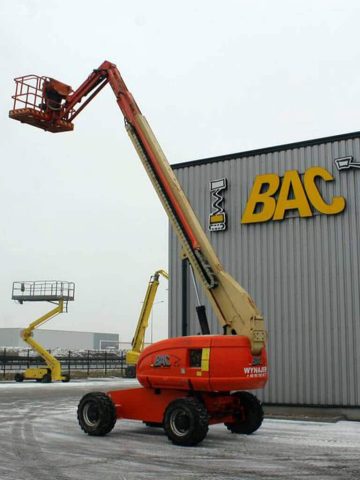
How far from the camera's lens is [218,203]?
20.3 meters

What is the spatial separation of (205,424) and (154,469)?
91.2 inches

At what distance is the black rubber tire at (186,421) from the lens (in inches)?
477

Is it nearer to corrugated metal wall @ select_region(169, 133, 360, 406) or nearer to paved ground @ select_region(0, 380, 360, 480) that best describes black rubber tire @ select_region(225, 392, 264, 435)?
paved ground @ select_region(0, 380, 360, 480)

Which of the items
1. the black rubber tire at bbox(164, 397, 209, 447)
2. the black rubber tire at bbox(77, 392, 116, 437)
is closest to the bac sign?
the black rubber tire at bbox(164, 397, 209, 447)

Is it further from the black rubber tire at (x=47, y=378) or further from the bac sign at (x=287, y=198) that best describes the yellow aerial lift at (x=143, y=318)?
the bac sign at (x=287, y=198)

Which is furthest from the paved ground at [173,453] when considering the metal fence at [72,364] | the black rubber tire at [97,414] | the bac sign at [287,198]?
the metal fence at [72,364]

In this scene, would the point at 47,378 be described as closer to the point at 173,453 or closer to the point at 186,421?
the point at 186,421

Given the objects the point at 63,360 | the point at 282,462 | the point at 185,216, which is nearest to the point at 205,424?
the point at 282,462

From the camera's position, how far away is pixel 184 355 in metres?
13.1

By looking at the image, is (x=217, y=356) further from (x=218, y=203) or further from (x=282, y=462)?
(x=218, y=203)

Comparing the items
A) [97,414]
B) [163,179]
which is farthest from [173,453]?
[163,179]

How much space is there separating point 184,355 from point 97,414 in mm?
2626

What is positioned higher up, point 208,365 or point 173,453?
point 208,365

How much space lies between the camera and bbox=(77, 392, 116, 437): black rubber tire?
1362 cm
